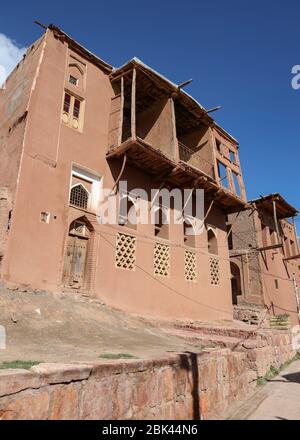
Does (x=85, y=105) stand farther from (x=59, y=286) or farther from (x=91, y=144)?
(x=59, y=286)

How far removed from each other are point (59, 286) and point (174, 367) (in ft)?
18.8

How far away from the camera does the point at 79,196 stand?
11.9 metres

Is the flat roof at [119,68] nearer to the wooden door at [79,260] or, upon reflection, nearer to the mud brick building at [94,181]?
the mud brick building at [94,181]

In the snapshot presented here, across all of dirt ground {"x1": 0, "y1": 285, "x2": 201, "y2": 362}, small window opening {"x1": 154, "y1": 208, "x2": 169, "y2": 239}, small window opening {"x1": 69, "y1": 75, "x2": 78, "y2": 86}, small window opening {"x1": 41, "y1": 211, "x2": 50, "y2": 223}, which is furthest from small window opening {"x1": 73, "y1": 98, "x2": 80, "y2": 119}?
dirt ground {"x1": 0, "y1": 285, "x2": 201, "y2": 362}

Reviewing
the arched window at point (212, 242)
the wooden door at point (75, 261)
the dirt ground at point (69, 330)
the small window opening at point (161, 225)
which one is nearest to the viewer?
the dirt ground at point (69, 330)

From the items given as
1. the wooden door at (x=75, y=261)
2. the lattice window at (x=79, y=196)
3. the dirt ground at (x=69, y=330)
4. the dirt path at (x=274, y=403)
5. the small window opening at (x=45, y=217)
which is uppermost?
the lattice window at (x=79, y=196)

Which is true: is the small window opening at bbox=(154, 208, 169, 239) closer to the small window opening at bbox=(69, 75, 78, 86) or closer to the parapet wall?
the small window opening at bbox=(69, 75, 78, 86)

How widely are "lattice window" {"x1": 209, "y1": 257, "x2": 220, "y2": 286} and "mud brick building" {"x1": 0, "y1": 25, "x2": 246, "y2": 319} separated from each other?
0.06 metres

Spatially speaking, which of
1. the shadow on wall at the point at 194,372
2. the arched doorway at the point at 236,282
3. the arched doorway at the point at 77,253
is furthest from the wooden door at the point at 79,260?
the arched doorway at the point at 236,282

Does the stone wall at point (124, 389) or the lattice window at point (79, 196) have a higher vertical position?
the lattice window at point (79, 196)

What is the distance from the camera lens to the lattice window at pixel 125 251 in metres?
12.3

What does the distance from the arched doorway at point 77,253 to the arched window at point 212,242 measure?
25.8 feet
